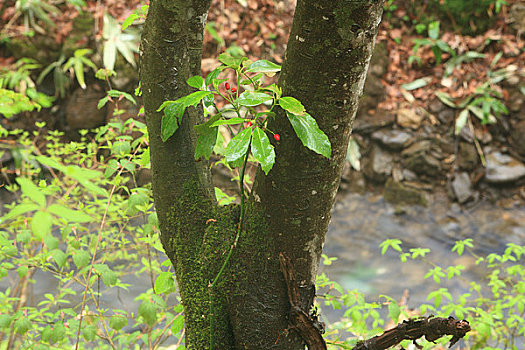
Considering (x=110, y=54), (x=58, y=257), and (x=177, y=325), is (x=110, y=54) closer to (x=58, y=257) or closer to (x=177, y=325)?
(x=58, y=257)

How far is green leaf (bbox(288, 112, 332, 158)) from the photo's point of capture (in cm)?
82

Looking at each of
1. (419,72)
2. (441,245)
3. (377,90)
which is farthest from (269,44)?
(441,245)

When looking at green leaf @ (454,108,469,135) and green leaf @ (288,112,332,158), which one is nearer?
green leaf @ (288,112,332,158)

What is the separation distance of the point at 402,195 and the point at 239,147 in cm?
436

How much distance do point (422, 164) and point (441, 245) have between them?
1020 millimetres

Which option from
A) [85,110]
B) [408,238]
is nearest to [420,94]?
[408,238]

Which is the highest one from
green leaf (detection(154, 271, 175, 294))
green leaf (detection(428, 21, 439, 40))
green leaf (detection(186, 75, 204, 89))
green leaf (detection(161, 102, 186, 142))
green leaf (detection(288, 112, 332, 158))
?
green leaf (detection(428, 21, 439, 40))

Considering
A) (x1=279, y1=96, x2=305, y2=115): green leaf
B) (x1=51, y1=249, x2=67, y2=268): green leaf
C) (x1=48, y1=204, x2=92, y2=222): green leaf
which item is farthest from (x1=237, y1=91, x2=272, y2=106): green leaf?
(x1=51, y1=249, x2=67, y2=268): green leaf

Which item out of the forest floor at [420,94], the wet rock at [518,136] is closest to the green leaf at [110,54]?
the forest floor at [420,94]

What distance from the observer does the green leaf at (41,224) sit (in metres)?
0.62

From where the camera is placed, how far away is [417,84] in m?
5.16

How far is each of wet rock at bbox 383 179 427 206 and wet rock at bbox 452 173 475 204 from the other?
356 mm

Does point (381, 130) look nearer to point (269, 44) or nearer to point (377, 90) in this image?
point (377, 90)

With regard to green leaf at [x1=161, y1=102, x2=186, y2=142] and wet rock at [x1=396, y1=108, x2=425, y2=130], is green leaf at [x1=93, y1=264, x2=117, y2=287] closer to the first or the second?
green leaf at [x1=161, y1=102, x2=186, y2=142]
